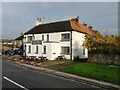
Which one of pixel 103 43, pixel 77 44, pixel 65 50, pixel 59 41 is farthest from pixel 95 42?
pixel 59 41

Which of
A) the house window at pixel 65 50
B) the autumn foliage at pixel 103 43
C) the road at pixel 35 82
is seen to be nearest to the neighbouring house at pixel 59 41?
the house window at pixel 65 50

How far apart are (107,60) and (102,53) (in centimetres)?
154

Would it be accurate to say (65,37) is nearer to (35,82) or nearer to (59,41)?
(59,41)

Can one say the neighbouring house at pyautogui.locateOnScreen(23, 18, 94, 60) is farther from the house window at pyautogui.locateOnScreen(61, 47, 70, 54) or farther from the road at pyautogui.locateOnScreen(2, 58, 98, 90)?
the road at pyautogui.locateOnScreen(2, 58, 98, 90)

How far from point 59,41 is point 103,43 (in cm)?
1109

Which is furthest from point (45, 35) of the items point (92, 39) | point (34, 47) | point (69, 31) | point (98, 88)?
point (98, 88)

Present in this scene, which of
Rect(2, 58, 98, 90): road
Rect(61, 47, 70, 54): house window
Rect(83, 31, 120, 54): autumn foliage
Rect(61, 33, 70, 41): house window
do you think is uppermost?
Rect(61, 33, 70, 41): house window

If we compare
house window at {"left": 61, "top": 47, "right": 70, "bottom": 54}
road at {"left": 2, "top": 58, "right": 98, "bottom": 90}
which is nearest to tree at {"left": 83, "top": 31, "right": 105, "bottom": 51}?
house window at {"left": 61, "top": 47, "right": 70, "bottom": 54}

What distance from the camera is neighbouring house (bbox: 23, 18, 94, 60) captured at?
145 feet

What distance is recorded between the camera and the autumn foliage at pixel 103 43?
117ft

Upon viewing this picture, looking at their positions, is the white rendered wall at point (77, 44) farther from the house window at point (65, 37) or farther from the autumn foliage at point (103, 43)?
the autumn foliage at point (103, 43)

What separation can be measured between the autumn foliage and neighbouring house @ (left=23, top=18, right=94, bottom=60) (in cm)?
551

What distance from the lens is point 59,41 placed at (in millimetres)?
46125

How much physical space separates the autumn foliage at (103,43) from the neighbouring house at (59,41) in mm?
5509
